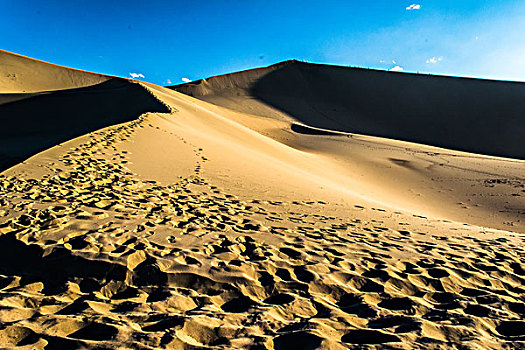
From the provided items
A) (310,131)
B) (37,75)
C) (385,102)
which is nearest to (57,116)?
(310,131)

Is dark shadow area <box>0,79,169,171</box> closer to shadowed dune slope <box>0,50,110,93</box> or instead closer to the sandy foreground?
the sandy foreground

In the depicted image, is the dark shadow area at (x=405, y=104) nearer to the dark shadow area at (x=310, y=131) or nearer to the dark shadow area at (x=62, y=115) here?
the dark shadow area at (x=310, y=131)

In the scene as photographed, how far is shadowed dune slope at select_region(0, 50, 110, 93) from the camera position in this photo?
2695 centimetres

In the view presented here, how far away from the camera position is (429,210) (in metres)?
7.35

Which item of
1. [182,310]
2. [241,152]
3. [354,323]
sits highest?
[241,152]

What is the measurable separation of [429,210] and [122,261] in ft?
24.3

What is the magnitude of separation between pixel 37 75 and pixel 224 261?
36.0m

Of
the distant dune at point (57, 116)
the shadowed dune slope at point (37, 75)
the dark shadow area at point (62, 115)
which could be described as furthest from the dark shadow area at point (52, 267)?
the shadowed dune slope at point (37, 75)

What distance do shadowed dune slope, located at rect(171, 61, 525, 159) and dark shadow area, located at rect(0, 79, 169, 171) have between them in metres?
13.0

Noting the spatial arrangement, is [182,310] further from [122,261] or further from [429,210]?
[429,210]

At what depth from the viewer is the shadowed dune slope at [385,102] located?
25708 mm

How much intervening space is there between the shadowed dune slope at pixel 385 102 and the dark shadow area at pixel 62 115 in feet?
42.7

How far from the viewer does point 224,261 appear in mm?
2713

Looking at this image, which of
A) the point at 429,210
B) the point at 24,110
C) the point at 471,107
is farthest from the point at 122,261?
the point at 471,107
